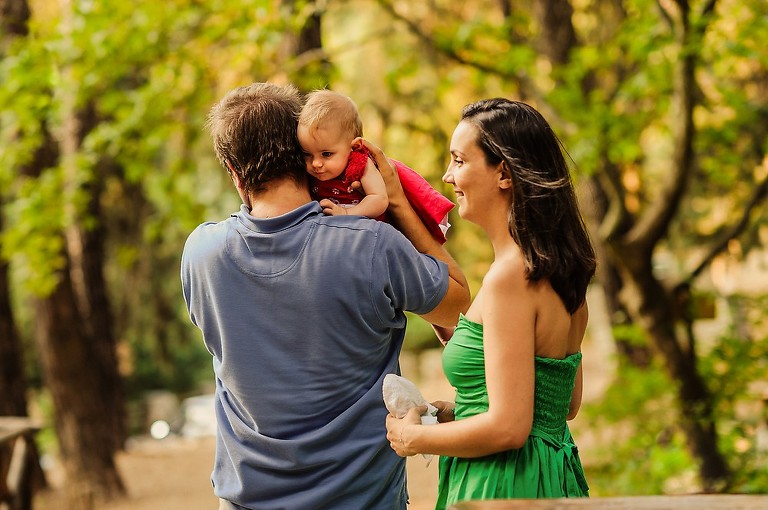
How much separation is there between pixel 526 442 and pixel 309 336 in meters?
0.57

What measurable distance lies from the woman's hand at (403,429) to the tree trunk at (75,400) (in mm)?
8624

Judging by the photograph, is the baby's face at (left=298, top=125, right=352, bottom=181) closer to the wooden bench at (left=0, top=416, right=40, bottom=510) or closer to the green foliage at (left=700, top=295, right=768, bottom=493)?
the wooden bench at (left=0, top=416, right=40, bottom=510)

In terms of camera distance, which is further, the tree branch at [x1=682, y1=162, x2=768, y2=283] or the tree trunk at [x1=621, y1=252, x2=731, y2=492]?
the tree branch at [x1=682, y1=162, x2=768, y2=283]

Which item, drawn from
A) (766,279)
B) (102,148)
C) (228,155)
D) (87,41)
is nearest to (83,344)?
(102,148)

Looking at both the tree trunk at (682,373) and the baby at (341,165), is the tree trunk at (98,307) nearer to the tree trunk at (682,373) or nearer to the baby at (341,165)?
the tree trunk at (682,373)

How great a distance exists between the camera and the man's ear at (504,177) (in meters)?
2.15

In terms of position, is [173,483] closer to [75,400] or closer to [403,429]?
[75,400]

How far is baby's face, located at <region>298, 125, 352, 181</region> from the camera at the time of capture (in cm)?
227

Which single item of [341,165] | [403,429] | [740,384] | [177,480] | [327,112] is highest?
[327,112]

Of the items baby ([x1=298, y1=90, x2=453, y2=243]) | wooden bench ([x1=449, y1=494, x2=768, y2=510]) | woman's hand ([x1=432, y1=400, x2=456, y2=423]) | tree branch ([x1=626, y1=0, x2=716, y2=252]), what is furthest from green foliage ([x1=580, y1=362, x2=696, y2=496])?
wooden bench ([x1=449, y1=494, x2=768, y2=510])

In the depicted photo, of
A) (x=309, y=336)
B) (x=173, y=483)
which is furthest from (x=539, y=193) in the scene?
(x=173, y=483)

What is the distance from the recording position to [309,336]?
7.34 feet

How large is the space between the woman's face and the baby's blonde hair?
11.5 inches

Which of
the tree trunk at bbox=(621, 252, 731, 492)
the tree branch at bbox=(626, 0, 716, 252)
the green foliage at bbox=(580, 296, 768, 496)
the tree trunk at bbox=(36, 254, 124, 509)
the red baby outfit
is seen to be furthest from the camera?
the tree trunk at bbox=(36, 254, 124, 509)
